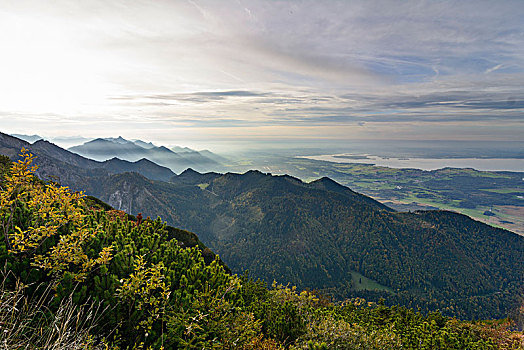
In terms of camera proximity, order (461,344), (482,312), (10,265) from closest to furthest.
→ (10,265), (461,344), (482,312)

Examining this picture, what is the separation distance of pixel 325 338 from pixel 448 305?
246 m

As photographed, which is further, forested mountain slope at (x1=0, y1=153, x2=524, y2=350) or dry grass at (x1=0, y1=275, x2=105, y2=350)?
forested mountain slope at (x1=0, y1=153, x2=524, y2=350)

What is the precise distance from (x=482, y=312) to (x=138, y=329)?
26250 centimetres

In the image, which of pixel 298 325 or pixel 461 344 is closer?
pixel 298 325

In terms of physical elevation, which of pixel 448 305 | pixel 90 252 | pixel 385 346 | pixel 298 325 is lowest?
pixel 448 305

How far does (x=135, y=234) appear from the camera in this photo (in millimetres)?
19172

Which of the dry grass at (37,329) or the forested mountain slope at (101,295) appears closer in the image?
the dry grass at (37,329)

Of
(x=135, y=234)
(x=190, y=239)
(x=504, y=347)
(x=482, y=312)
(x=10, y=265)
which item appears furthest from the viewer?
(x=482, y=312)

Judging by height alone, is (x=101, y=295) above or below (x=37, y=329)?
below

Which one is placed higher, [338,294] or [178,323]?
[178,323]

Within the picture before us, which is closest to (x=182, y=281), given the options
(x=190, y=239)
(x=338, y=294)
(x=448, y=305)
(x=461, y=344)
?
(x=461, y=344)

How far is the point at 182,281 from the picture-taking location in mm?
13789

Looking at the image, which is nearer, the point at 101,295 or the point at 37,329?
the point at 37,329

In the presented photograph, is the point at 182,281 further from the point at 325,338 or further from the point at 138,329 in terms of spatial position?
the point at 325,338
